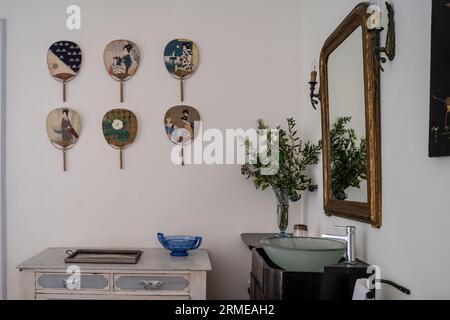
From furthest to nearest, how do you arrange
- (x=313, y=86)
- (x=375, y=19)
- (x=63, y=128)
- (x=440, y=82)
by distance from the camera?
1. (x=63, y=128)
2. (x=313, y=86)
3. (x=375, y=19)
4. (x=440, y=82)

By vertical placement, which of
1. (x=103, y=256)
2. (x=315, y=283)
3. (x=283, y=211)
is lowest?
(x=103, y=256)

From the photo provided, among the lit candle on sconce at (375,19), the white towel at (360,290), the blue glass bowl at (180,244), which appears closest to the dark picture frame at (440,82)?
the lit candle on sconce at (375,19)

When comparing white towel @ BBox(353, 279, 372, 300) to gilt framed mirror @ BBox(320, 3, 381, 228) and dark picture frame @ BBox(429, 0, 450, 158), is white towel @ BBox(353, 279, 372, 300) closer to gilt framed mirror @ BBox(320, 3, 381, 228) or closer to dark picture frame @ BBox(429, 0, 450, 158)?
gilt framed mirror @ BBox(320, 3, 381, 228)

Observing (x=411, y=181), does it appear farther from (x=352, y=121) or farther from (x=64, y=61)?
(x=64, y=61)

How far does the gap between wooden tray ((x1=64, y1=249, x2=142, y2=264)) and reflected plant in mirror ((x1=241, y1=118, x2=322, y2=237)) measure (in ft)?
2.85

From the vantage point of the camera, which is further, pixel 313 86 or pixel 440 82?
pixel 313 86

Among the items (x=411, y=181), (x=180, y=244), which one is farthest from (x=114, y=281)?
(x=411, y=181)

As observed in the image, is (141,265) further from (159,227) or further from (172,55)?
(172,55)

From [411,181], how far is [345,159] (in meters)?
0.66

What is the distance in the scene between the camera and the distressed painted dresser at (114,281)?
8.54 feet

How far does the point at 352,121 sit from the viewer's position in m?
2.18

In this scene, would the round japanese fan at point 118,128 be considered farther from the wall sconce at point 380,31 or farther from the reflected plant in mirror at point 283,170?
the wall sconce at point 380,31

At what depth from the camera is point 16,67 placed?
10.3 ft
